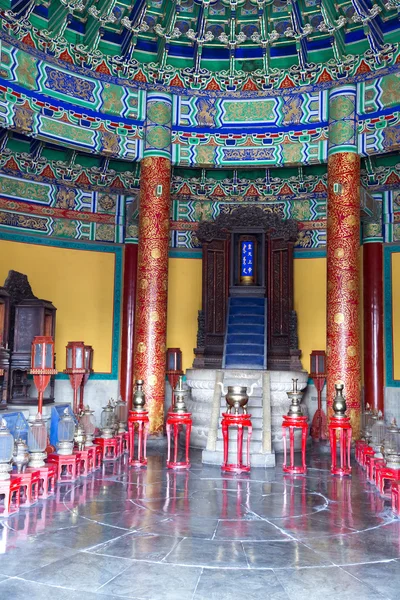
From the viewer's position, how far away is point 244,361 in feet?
28.5

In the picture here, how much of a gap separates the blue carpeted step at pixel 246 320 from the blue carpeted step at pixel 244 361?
630mm

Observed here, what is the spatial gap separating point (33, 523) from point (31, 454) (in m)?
0.85

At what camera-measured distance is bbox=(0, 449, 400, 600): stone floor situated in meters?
3.08

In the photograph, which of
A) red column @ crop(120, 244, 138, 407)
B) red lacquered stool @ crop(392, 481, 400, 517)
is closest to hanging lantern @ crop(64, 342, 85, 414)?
red column @ crop(120, 244, 138, 407)

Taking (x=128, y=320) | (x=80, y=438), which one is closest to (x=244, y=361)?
(x=128, y=320)

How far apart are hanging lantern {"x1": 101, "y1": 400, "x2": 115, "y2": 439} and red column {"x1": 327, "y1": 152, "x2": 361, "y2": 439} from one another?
2.87 metres

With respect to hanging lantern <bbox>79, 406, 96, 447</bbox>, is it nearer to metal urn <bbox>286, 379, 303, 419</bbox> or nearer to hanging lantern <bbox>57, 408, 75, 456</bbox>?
hanging lantern <bbox>57, 408, 75, 456</bbox>

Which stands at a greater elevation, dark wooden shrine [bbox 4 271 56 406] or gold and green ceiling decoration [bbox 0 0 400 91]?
gold and green ceiling decoration [bbox 0 0 400 91]

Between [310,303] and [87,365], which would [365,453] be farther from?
[87,365]

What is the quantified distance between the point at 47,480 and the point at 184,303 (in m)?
5.46

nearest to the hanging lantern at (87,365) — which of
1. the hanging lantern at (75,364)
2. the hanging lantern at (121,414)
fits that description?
the hanging lantern at (75,364)

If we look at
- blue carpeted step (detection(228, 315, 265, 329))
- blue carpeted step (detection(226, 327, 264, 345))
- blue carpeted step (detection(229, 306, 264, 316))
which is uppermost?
blue carpeted step (detection(229, 306, 264, 316))

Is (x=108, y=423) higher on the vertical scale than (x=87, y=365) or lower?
lower

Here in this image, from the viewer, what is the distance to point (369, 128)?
8.14m
